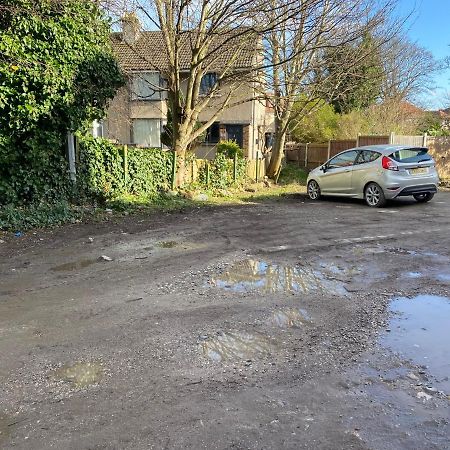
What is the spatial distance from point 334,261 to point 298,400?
3.63 meters

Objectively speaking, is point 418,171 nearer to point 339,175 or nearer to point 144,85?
point 339,175

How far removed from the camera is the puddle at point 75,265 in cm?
601

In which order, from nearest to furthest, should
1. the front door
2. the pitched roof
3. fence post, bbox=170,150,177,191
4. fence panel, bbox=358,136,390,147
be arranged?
the pitched roof < fence post, bbox=170,150,177,191 < fence panel, bbox=358,136,390,147 < the front door

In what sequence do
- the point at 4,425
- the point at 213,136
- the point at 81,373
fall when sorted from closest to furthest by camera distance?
the point at 4,425
the point at 81,373
the point at 213,136

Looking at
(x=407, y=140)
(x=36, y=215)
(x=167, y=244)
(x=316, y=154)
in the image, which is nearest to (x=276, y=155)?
(x=316, y=154)

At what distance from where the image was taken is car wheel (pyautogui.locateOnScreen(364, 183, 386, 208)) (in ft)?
38.3

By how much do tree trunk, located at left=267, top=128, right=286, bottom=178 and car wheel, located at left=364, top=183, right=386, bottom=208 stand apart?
8.87 metres

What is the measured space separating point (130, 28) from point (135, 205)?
6152mm

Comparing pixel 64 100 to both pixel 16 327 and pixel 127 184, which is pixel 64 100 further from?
pixel 16 327

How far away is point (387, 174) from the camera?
→ 37.3 ft

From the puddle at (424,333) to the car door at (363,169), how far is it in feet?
25.1

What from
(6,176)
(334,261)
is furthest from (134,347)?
(6,176)

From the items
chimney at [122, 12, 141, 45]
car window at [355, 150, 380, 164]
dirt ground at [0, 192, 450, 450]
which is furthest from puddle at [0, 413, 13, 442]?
chimney at [122, 12, 141, 45]

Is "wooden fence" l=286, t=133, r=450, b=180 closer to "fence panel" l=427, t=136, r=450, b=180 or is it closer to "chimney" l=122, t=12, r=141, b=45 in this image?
"fence panel" l=427, t=136, r=450, b=180
